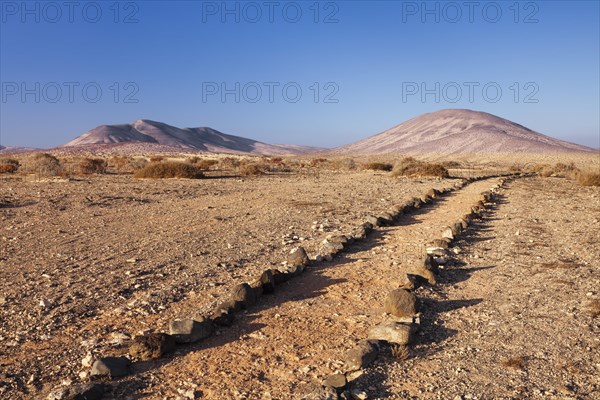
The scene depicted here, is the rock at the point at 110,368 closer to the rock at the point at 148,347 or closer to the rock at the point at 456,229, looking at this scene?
the rock at the point at 148,347

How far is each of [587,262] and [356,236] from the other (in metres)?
3.77

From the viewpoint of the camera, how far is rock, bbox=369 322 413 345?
467 centimetres

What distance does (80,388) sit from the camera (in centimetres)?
367

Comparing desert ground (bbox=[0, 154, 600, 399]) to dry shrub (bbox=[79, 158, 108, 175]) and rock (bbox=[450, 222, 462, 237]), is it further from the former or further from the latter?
dry shrub (bbox=[79, 158, 108, 175])

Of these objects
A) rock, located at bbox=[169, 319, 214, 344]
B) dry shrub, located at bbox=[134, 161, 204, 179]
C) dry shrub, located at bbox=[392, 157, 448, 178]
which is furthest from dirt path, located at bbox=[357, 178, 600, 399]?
dry shrub, located at bbox=[392, 157, 448, 178]

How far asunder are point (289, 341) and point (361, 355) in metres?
0.84

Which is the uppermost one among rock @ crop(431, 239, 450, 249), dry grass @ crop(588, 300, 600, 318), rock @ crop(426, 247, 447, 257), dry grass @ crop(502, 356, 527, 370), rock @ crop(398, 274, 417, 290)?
rock @ crop(431, 239, 450, 249)

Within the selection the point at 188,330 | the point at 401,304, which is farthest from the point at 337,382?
the point at 401,304

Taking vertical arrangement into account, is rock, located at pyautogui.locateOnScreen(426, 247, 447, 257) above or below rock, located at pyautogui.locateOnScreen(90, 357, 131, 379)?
above

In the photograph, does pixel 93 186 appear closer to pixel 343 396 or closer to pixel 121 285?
pixel 121 285

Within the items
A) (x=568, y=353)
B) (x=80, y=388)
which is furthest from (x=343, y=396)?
(x=568, y=353)

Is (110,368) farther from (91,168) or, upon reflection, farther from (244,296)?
(91,168)

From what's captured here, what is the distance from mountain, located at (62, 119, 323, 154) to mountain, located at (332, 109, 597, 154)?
33906 mm

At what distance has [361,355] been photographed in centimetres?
429
